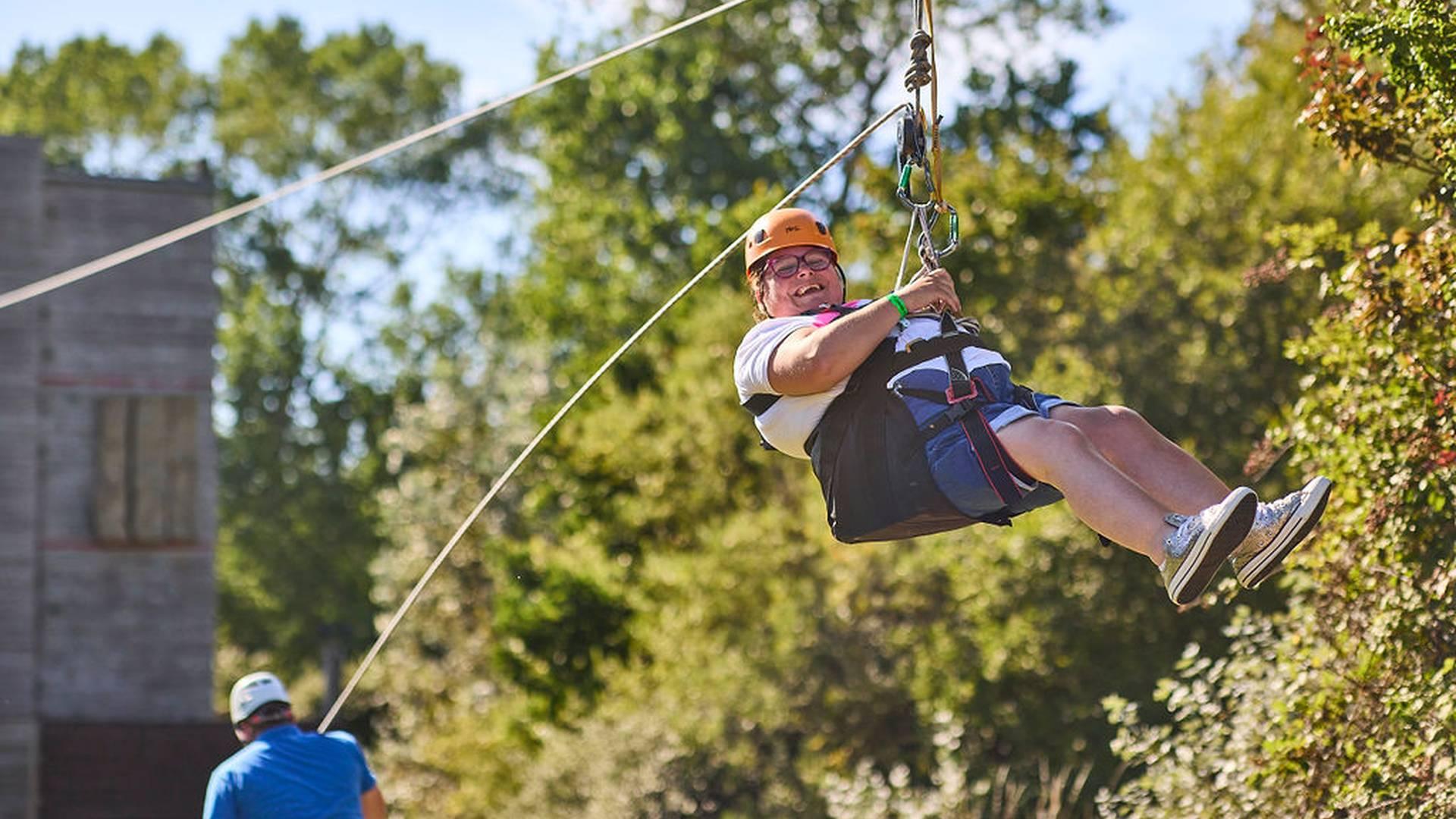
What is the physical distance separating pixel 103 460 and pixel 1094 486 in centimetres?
1849

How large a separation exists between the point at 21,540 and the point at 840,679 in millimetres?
8732

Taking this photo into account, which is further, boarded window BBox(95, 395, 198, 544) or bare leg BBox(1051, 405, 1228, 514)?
boarded window BBox(95, 395, 198, 544)

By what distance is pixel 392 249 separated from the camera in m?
44.5

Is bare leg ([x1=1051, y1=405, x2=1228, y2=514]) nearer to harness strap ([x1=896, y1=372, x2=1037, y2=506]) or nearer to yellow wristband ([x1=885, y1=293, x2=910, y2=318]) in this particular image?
harness strap ([x1=896, y1=372, x2=1037, y2=506])

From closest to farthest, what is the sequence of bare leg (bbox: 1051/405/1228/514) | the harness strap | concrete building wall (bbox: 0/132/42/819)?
bare leg (bbox: 1051/405/1228/514)
the harness strap
concrete building wall (bbox: 0/132/42/819)

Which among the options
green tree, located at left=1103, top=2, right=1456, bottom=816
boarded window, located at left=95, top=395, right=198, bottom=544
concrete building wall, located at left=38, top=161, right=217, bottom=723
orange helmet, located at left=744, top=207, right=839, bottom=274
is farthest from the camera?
boarded window, located at left=95, top=395, right=198, bottom=544

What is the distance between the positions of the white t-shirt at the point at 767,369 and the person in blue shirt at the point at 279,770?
2246 mm

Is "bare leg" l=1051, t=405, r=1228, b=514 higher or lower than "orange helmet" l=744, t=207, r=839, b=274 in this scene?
lower

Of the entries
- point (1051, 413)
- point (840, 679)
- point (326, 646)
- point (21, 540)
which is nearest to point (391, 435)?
point (326, 646)

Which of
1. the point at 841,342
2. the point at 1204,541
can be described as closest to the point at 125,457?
the point at 841,342

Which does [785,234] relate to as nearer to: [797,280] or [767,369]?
[797,280]

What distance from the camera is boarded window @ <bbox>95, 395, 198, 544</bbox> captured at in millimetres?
23016

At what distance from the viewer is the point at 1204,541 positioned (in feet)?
19.6

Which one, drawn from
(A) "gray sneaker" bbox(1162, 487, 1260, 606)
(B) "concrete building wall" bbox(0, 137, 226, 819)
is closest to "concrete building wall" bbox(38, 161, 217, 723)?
(B) "concrete building wall" bbox(0, 137, 226, 819)
